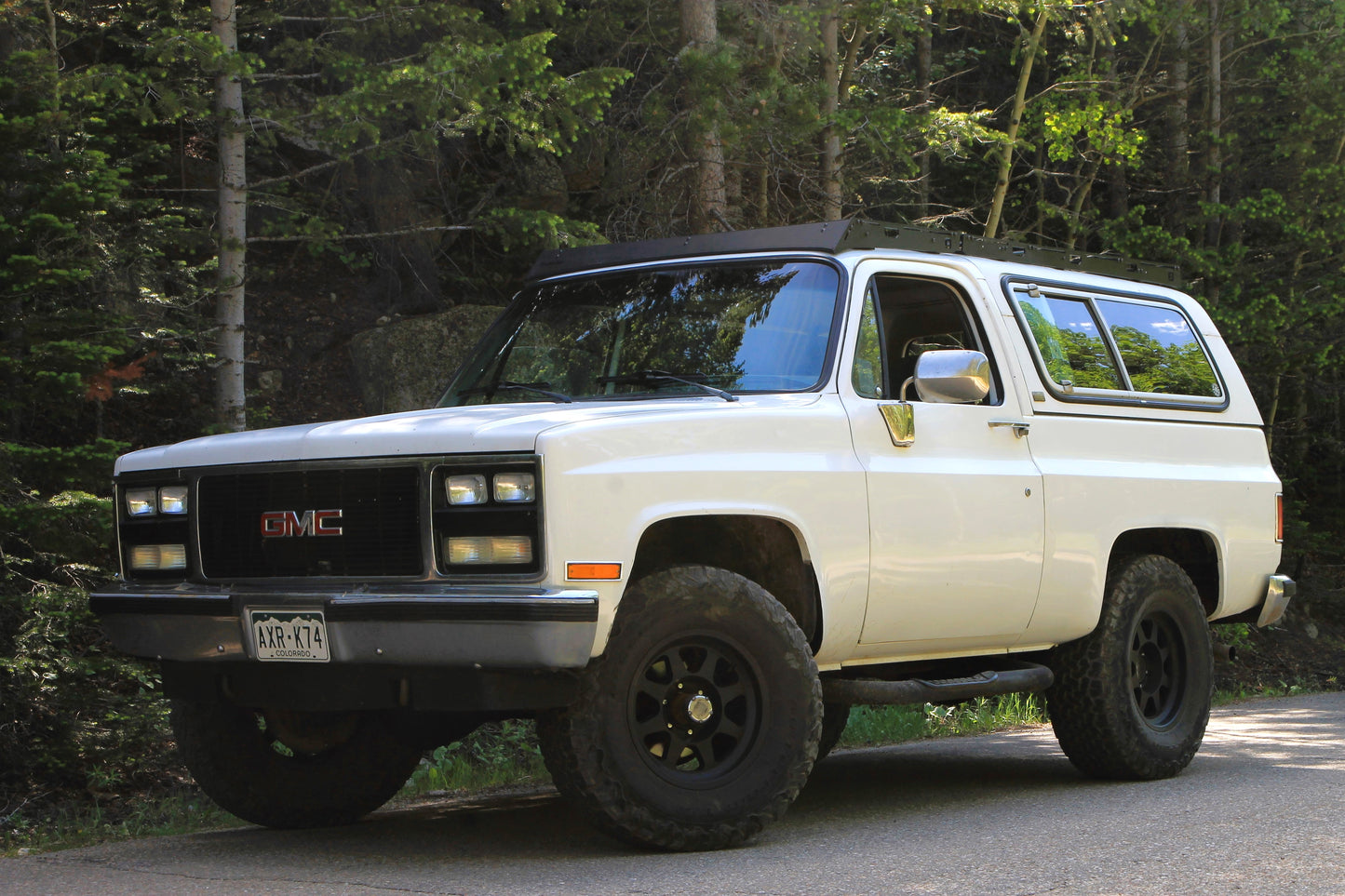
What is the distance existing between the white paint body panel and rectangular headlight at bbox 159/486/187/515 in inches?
3.6

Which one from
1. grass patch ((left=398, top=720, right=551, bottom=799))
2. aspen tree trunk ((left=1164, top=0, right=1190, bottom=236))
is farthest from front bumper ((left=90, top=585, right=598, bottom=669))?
aspen tree trunk ((left=1164, top=0, right=1190, bottom=236))

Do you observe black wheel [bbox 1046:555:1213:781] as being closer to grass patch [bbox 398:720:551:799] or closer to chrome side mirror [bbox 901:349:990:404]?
chrome side mirror [bbox 901:349:990:404]

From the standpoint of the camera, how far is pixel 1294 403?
21219 mm

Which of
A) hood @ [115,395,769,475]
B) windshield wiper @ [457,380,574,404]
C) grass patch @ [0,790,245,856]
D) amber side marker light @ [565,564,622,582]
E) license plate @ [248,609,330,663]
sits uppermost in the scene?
windshield wiper @ [457,380,574,404]

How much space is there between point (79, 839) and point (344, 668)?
1.81m

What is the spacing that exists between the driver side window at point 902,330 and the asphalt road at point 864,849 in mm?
1703

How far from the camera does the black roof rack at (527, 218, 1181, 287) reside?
6.08 metres

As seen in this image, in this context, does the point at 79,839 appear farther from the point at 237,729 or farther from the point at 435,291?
the point at 435,291

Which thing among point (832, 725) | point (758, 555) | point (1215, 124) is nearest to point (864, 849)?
point (758, 555)

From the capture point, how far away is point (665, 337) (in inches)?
239

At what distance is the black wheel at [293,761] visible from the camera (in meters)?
5.77

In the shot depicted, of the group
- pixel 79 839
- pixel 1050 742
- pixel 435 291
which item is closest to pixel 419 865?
pixel 79 839

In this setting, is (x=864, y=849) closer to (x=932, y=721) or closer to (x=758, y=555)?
(x=758, y=555)

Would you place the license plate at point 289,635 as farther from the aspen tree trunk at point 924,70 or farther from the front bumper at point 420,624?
the aspen tree trunk at point 924,70
